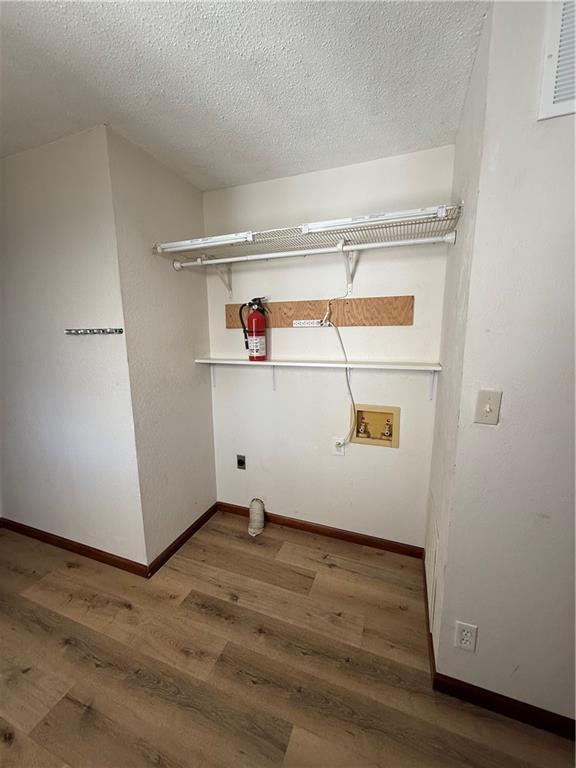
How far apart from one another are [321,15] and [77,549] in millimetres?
2833

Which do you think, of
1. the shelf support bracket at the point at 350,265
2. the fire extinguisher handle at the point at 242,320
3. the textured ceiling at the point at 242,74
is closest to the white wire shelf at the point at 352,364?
the fire extinguisher handle at the point at 242,320

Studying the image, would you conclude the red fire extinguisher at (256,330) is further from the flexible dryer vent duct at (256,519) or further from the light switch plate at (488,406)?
the light switch plate at (488,406)

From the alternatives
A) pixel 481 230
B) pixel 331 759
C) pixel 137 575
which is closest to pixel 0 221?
pixel 137 575

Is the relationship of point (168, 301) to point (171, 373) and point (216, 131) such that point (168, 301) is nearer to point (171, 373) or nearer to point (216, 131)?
point (171, 373)

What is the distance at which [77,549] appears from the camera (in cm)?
189

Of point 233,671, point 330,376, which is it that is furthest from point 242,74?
point 233,671

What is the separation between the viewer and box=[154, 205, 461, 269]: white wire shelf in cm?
116

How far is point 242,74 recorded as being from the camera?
1.07 meters

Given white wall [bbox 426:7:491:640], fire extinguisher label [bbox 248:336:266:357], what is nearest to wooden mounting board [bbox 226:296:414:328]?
fire extinguisher label [bbox 248:336:266:357]

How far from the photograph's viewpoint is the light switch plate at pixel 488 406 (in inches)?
36.7

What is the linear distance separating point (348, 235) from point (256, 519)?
1.89 m

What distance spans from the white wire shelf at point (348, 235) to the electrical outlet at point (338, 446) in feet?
3.66

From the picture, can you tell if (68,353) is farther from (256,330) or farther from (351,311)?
(351,311)

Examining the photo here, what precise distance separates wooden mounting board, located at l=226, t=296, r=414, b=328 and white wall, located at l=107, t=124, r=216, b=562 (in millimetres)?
493
